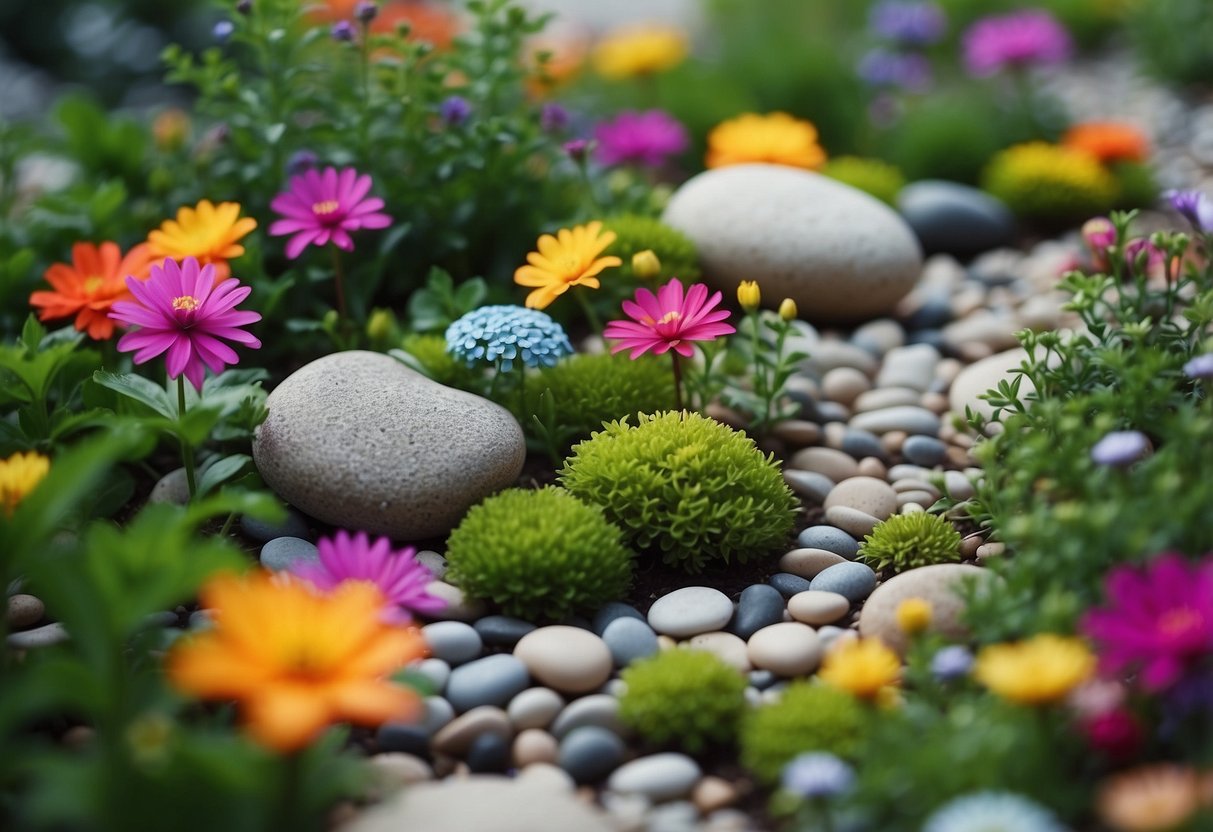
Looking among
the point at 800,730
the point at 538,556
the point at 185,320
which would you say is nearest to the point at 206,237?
the point at 185,320

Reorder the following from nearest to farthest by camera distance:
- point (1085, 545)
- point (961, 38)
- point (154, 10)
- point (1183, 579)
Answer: point (1183, 579) → point (1085, 545) → point (961, 38) → point (154, 10)

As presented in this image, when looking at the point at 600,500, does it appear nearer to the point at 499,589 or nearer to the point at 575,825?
the point at 499,589

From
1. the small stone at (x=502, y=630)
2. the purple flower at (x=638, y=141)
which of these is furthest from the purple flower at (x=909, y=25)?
the small stone at (x=502, y=630)

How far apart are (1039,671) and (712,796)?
0.52 meters

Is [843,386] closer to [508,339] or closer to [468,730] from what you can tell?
[508,339]

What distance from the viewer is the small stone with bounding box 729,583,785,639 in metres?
2.19

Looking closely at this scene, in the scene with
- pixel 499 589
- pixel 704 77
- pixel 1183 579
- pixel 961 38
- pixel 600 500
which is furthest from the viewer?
pixel 961 38

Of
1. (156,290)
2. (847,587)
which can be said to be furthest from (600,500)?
(156,290)

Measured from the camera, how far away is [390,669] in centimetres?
200

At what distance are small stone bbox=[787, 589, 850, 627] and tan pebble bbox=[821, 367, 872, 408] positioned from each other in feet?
2.69

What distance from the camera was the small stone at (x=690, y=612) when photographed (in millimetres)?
2166

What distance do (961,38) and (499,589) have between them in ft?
13.0

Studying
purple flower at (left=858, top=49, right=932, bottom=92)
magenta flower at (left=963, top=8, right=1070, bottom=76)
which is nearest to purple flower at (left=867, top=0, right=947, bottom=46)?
purple flower at (left=858, top=49, right=932, bottom=92)

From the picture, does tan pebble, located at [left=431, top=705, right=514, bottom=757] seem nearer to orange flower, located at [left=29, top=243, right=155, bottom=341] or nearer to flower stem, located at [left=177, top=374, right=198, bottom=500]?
flower stem, located at [left=177, top=374, right=198, bottom=500]
